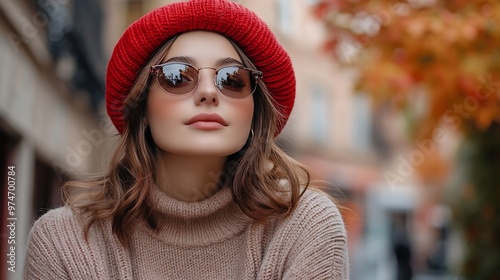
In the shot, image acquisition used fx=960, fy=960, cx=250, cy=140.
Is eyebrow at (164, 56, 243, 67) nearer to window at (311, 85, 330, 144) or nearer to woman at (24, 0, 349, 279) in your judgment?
woman at (24, 0, 349, 279)

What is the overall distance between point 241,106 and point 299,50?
21.4 meters

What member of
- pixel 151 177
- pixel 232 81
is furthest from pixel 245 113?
pixel 151 177

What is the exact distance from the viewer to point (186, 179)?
2660 mm

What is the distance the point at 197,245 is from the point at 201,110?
0.37m

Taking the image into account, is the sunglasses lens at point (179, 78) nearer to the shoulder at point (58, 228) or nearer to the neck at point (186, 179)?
the neck at point (186, 179)

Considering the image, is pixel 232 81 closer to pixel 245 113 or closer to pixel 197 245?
pixel 245 113

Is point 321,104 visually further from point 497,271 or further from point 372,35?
point 372,35

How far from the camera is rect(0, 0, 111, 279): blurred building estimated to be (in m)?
6.66

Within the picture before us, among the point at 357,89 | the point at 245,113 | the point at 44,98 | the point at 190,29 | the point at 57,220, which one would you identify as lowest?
the point at 44,98

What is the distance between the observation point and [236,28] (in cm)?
260

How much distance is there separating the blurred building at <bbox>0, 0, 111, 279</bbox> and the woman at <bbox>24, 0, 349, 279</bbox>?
1.46 meters

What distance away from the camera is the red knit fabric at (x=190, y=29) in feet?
8.43

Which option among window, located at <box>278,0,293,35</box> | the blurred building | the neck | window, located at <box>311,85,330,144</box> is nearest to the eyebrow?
the neck

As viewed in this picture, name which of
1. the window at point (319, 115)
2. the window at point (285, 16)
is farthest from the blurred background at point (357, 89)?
the window at point (319, 115)
